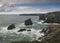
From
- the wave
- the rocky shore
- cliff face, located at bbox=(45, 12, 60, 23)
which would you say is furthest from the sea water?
cliff face, located at bbox=(45, 12, 60, 23)

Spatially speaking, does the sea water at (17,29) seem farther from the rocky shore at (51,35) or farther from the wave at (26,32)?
the rocky shore at (51,35)

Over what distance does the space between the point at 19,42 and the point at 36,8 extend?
4.57 feet

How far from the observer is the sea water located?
215 inches

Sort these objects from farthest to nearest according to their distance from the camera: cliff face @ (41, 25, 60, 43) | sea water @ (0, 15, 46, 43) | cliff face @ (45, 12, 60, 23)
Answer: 1. cliff face @ (45, 12, 60, 23)
2. sea water @ (0, 15, 46, 43)
3. cliff face @ (41, 25, 60, 43)

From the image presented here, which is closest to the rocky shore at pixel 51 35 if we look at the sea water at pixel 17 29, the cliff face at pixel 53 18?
the sea water at pixel 17 29

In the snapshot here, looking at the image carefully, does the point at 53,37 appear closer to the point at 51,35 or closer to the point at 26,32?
the point at 51,35

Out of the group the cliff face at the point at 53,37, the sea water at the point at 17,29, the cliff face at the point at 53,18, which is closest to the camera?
the cliff face at the point at 53,37

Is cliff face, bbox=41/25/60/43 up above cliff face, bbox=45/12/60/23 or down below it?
below

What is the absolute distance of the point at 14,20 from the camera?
18.9 ft

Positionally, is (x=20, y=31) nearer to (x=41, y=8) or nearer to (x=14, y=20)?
(x=14, y=20)

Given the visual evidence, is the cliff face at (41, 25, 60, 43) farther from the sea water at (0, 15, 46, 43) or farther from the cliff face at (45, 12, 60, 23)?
the cliff face at (45, 12, 60, 23)

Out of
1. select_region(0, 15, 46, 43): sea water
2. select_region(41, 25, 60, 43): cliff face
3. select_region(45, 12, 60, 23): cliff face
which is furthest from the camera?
select_region(45, 12, 60, 23): cliff face

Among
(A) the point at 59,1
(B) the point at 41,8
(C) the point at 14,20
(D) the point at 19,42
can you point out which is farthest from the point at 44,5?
(D) the point at 19,42

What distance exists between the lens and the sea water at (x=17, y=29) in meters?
5.46
